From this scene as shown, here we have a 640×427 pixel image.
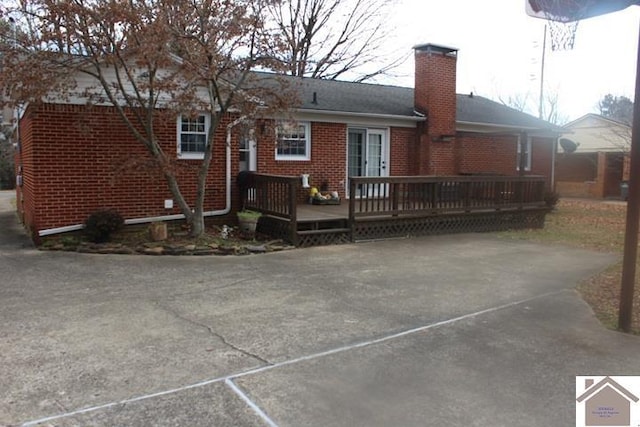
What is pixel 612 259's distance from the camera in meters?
9.67

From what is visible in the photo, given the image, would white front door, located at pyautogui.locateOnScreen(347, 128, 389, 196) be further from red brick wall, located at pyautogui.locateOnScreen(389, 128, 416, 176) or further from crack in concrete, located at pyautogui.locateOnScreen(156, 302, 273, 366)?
crack in concrete, located at pyautogui.locateOnScreen(156, 302, 273, 366)

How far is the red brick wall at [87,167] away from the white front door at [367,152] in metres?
5.30

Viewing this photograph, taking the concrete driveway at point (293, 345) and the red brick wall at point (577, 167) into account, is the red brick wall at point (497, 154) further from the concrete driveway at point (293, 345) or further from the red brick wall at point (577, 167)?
the red brick wall at point (577, 167)

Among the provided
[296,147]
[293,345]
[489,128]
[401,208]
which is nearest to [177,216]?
[296,147]

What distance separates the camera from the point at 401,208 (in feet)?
38.7

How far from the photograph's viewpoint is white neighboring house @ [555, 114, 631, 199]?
28078 mm

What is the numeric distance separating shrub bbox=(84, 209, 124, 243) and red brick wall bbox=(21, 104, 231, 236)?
1.78 ft

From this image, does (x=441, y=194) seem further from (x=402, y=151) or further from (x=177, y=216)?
(x=177, y=216)

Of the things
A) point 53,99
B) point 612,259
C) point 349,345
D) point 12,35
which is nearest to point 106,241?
point 53,99

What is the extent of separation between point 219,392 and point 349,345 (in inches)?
56.3

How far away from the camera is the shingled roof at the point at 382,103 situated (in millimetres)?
14390

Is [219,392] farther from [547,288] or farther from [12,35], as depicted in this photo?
[12,35]

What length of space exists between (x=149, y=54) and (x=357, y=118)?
7.17 meters

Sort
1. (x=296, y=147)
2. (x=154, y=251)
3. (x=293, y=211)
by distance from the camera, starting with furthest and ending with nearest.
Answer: (x=296, y=147) < (x=293, y=211) < (x=154, y=251)
